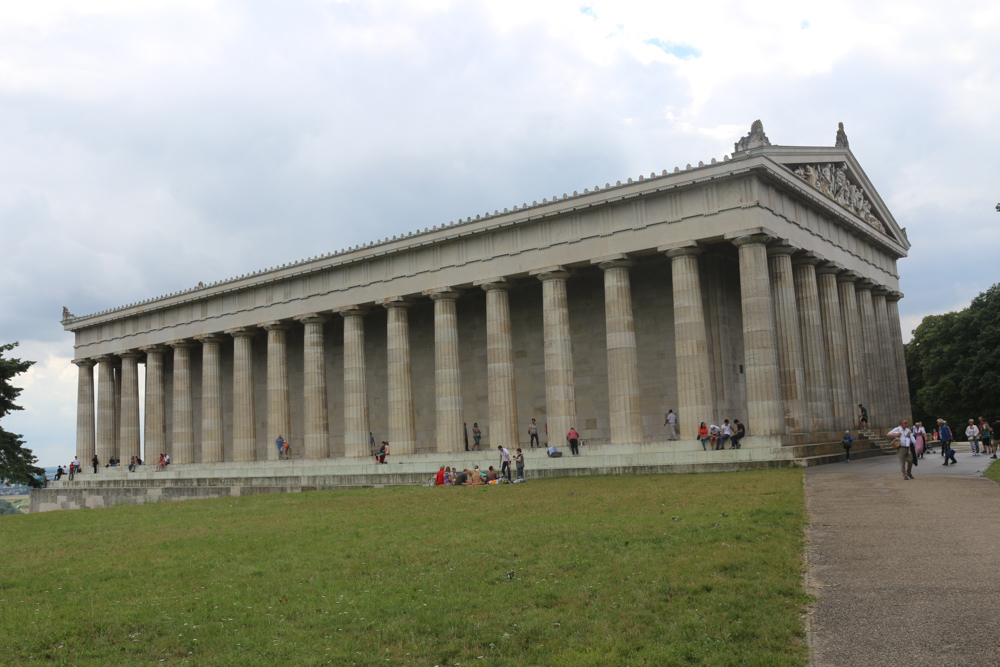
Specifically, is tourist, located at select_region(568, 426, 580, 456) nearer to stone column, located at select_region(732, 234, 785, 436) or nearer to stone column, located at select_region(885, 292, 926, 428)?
stone column, located at select_region(732, 234, 785, 436)

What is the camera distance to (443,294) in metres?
49.1

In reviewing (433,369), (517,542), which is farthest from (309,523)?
(433,369)

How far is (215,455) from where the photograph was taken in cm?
6009

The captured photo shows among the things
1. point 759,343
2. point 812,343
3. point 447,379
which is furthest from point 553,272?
point 812,343

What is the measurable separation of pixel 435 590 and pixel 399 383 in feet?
126

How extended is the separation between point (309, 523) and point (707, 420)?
2211 cm

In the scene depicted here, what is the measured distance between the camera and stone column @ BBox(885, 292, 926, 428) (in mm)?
54344

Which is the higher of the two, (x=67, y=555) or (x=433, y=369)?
(x=433, y=369)

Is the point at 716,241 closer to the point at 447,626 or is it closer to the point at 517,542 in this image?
the point at 517,542

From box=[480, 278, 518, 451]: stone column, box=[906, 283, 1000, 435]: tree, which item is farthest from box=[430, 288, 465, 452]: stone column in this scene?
box=[906, 283, 1000, 435]: tree

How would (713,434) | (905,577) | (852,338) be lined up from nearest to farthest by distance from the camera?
(905,577)
(713,434)
(852,338)

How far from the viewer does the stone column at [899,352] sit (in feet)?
178

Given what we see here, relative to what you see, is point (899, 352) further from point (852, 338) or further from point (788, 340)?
point (788, 340)

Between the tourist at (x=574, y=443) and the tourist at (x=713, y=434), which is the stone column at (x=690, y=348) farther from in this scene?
the tourist at (x=574, y=443)
